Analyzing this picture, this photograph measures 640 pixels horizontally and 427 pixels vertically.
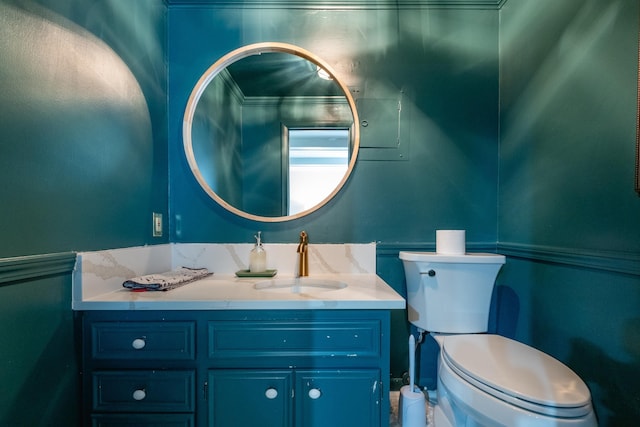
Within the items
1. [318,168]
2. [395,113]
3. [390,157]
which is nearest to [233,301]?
[318,168]

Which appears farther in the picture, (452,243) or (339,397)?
(452,243)

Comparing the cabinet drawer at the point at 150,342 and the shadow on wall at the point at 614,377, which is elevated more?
the cabinet drawer at the point at 150,342

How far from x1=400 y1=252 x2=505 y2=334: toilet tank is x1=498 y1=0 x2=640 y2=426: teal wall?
0.73ft

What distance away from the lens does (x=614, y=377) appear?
3.06 feet

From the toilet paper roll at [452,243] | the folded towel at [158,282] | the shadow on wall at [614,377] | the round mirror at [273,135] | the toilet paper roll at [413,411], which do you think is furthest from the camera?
the round mirror at [273,135]

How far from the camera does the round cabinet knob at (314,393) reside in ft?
3.09

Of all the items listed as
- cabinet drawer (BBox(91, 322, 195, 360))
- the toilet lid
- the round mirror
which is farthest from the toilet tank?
cabinet drawer (BBox(91, 322, 195, 360))

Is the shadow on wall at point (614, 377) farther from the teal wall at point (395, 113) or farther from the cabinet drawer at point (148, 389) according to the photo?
the cabinet drawer at point (148, 389)

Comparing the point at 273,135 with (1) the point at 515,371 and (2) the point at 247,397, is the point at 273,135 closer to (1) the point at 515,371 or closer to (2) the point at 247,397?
(2) the point at 247,397

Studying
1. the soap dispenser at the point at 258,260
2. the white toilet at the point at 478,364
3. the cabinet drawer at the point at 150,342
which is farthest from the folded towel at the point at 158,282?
the white toilet at the point at 478,364

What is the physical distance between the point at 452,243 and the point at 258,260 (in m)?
0.92

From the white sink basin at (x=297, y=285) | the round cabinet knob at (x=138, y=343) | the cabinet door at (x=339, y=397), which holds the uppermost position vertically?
the white sink basin at (x=297, y=285)

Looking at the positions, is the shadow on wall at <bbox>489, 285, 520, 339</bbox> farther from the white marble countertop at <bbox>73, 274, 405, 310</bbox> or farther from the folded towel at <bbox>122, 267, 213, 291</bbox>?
the folded towel at <bbox>122, 267, 213, 291</bbox>

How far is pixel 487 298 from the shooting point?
4.16 feet
